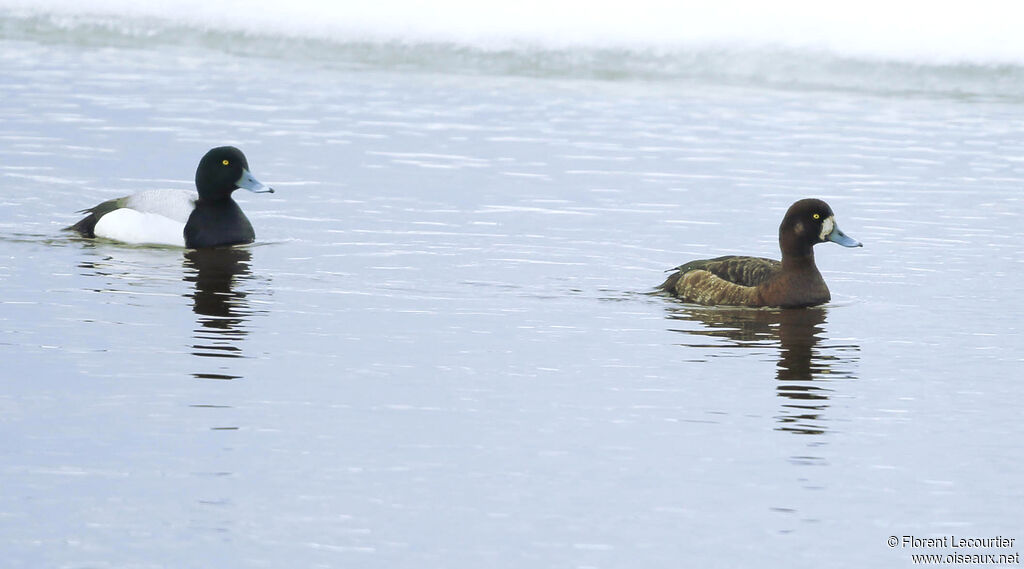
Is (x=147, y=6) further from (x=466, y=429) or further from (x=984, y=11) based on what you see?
(x=466, y=429)

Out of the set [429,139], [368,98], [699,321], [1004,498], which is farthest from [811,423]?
[368,98]

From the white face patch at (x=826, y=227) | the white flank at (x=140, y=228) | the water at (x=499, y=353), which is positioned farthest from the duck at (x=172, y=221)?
the white face patch at (x=826, y=227)

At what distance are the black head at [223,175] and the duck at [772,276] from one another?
159 inches

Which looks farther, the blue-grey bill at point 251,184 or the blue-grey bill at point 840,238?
the blue-grey bill at point 251,184

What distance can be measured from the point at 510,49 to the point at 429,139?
8.64m

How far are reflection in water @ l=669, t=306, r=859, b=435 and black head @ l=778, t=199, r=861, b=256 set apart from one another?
45 cm

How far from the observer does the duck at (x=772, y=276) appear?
10.8 metres

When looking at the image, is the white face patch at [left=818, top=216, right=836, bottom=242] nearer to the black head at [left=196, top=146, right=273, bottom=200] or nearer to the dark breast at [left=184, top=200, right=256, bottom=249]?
the dark breast at [left=184, top=200, right=256, bottom=249]

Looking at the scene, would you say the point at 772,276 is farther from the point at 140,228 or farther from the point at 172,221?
the point at 140,228

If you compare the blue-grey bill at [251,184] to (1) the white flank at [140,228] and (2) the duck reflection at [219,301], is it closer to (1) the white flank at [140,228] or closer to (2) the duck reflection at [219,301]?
(1) the white flank at [140,228]

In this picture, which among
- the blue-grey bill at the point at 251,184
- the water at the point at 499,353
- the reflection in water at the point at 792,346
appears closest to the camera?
the water at the point at 499,353

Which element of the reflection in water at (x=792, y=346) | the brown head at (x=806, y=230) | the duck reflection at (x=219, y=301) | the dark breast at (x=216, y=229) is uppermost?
the brown head at (x=806, y=230)

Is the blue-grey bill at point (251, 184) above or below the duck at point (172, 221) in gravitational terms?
above

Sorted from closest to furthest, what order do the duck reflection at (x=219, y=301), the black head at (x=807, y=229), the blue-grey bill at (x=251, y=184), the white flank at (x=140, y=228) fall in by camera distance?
the duck reflection at (x=219, y=301) < the black head at (x=807, y=229) < the white flank at (x=140, y=228) < the blue-grey bill at (x=251, y=184)
